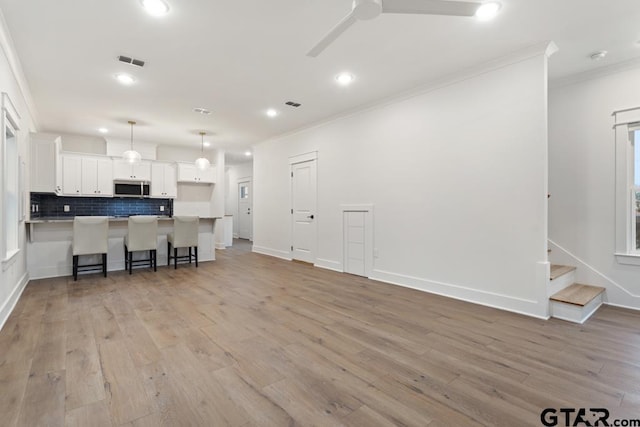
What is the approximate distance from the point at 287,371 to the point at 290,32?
2.82 meters

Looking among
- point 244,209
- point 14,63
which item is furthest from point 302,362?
point 244,209

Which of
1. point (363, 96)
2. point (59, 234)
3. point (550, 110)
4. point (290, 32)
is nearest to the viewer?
point (290, 32)

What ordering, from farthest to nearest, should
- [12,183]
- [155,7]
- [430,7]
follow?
1. [12,183]
2. [155,7]
3. [430,7]

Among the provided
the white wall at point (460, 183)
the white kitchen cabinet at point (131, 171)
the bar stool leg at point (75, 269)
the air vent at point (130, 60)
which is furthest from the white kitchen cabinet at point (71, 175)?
the white wall at point (460, 183)

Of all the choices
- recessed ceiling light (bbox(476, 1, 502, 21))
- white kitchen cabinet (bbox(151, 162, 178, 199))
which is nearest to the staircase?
recessed ceiling light (bbox(476, 1, 502, 21))

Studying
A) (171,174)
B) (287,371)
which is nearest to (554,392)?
(287,371)

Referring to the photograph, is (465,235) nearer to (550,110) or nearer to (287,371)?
(550,110)

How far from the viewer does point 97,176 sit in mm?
6289

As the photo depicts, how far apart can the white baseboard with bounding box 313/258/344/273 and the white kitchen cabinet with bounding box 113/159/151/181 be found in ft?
14.6

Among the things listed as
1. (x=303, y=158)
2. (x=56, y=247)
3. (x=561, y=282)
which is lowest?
(x=561, y=282)

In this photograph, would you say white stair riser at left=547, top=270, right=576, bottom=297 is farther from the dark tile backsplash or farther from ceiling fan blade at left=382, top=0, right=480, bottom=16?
the dark tile backsplash

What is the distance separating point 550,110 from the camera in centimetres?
379

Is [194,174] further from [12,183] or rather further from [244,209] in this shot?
[12,183]

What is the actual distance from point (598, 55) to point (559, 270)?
91.7 inches
